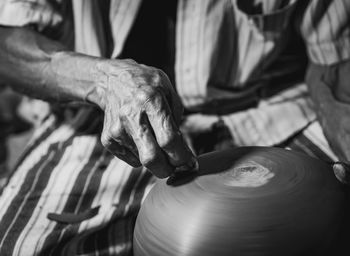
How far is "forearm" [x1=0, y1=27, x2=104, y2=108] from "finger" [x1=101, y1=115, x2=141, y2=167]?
18 centimetres

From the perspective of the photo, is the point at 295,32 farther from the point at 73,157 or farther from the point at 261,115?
the point at 73,157

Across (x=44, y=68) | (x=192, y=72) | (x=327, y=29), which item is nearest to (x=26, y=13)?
(x=44, y=68)

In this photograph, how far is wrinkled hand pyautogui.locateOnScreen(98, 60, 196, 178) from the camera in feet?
2.90

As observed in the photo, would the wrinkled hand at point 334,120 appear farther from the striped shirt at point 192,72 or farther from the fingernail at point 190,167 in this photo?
the fingernail at point 190,167

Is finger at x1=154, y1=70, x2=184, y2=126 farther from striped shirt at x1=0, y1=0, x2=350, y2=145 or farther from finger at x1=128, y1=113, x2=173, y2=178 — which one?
striped shirt at x1=0, y1=0, x2=350, y2=145

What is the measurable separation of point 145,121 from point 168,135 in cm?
5

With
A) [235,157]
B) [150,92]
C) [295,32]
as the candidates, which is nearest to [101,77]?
[150,92]

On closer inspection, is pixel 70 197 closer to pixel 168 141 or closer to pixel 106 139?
pixel 106 139

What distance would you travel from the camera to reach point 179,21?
1.38 meters

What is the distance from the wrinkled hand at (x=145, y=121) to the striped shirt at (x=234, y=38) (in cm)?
37

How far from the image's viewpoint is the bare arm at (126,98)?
889 millimetres

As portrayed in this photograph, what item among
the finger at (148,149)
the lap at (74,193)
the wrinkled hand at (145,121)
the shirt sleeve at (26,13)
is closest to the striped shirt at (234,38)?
the shirt sleeve at (26,13)

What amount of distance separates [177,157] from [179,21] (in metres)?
0.58

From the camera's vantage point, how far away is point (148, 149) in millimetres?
881
